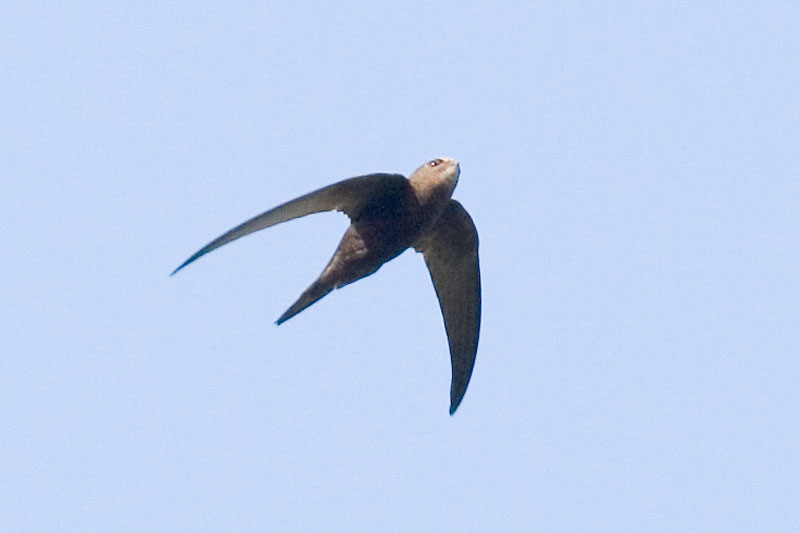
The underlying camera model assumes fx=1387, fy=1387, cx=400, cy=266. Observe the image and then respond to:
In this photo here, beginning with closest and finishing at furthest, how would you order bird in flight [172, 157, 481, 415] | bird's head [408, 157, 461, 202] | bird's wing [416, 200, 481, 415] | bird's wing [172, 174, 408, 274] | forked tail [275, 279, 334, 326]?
bird's wing [172, 174, 408, 274] → bird in flight [172, 157, 481, 415] → forked tail [275, 279, 334, 326] → bird's head [408, 157, 461, 202] → bird's wing [416, 200, 481, 415]

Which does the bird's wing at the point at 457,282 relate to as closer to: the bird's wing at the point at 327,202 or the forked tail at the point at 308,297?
the bird's wing at the point at 327,202

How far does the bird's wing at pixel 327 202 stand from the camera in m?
10.3

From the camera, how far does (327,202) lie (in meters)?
11.0

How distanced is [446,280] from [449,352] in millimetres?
669

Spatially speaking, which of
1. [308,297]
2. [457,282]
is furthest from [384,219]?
[457,282]

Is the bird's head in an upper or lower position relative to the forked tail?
upper

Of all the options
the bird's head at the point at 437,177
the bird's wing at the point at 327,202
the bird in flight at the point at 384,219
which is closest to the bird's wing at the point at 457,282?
the bird in flight at the point at 384,219

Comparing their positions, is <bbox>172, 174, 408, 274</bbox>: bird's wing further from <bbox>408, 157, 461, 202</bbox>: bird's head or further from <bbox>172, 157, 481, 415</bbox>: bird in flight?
<bbox>408, 157, 461, 202</bbox>: bird's head

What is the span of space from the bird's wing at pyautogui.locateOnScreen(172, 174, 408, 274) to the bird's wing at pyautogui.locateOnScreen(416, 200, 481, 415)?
907mm

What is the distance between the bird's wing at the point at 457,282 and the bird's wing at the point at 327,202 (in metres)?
0.91

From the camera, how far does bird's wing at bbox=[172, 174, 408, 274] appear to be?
404 inches

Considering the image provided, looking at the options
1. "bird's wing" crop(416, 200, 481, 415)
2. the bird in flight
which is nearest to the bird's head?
the bird in flight

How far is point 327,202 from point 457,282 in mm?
1814

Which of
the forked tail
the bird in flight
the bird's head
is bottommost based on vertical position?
the forked tail
